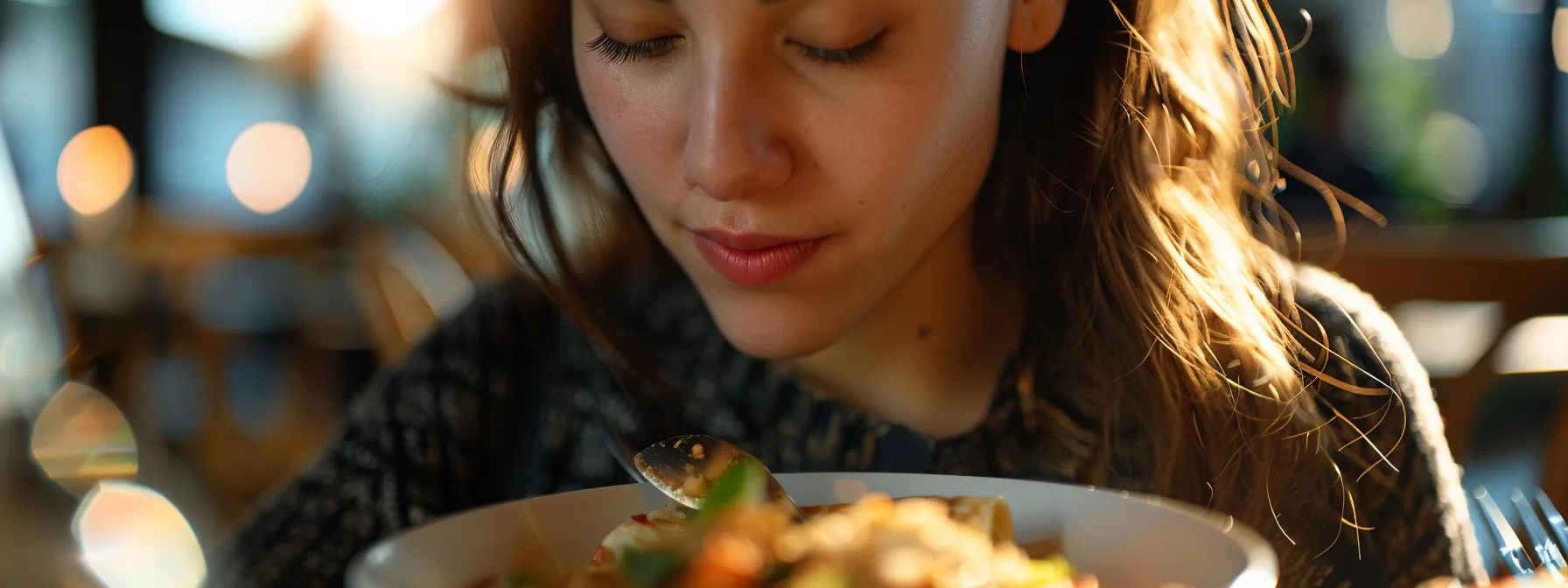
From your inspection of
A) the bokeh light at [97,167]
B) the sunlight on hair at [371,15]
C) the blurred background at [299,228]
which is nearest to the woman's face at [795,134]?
the blurred background at [299,228]

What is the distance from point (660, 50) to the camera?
0.68 meters

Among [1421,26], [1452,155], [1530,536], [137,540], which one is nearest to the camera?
[1530,536]

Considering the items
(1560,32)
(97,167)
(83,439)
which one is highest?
(1560,32)

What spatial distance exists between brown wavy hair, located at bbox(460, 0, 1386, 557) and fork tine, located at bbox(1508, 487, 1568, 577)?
0.13m

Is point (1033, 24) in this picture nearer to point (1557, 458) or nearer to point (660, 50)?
point (660, 50)

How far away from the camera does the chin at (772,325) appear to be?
2.27 ft

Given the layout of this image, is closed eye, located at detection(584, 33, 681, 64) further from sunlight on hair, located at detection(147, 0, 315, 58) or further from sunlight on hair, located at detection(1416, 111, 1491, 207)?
sunlight on hair, located at detection(147, 0, 315, 58)

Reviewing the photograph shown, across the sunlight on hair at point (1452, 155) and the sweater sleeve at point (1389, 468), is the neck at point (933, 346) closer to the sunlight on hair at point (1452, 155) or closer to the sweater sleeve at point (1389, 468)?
the sweater sleeve at point (1389, 468)

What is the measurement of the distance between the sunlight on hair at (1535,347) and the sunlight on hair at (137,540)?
1.60m

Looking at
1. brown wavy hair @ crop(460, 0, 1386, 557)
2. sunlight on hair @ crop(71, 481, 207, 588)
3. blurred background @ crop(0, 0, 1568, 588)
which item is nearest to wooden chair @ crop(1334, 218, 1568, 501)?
blurred background @ crop(0, 0, 1568, 588)

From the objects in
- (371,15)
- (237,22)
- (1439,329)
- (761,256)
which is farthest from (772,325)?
(237,22)

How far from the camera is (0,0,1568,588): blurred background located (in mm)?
1123

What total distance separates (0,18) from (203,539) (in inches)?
102

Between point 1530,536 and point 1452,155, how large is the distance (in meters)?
2.95
